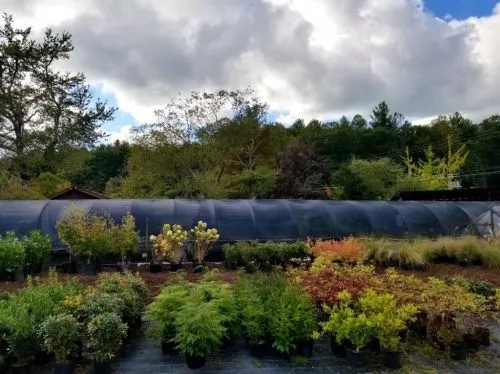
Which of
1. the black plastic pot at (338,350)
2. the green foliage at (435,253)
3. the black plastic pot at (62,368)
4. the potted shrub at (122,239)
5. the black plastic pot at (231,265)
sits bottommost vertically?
the black plastic pot at (338,350)

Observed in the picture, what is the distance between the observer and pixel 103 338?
4.09 metres

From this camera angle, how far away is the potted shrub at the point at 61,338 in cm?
400

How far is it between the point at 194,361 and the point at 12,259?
203 inches

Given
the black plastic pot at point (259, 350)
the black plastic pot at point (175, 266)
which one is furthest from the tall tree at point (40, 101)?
the black plastic pot at point (259, 350)

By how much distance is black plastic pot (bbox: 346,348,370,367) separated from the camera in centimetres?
452

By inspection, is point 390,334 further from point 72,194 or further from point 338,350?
point 72,194

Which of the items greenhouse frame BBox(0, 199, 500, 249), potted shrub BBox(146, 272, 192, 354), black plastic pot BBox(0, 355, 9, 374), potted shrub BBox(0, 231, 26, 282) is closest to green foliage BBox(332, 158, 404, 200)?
greenhouse frame BBox(0, 199, 500, 249)

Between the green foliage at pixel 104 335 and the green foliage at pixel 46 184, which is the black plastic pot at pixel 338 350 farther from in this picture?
the green foliage at pixel 46 184

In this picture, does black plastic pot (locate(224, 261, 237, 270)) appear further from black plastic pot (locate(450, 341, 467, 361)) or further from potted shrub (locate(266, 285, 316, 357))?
black plastic pot (locate(450, 341, 467, 361))

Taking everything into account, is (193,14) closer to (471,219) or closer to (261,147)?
(471,219)

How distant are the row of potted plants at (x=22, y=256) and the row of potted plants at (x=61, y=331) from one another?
138 inches

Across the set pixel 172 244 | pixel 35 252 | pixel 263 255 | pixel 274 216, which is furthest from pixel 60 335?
pixel 274 216

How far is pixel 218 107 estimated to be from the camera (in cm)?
2506

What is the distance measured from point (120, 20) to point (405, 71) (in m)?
7.36
